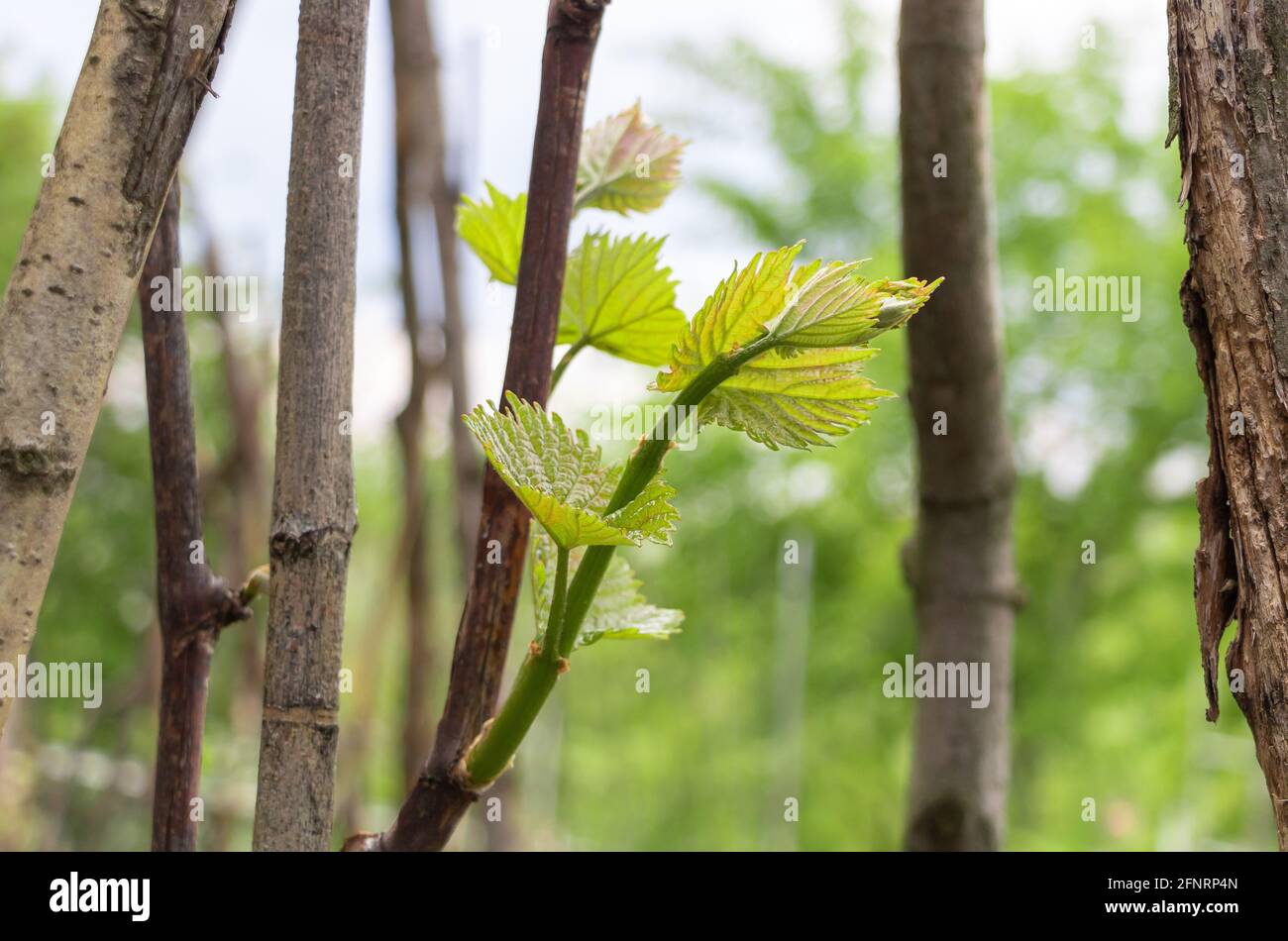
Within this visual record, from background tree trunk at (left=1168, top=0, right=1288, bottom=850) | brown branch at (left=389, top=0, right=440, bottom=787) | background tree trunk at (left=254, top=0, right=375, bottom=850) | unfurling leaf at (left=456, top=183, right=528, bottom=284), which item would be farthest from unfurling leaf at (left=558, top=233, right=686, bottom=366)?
brown branch at (left=389, top=0, right=440, bottom=787)

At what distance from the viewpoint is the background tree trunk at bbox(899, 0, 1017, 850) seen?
79cm

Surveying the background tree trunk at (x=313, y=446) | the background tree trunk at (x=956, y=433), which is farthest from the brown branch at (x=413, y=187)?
the background tree trunk at (x=313, y=446)

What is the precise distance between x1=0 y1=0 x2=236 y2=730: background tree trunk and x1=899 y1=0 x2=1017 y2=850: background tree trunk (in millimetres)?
528

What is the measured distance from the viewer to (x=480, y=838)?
3273 millimetres

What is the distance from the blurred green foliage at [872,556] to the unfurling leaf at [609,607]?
10.5 feet

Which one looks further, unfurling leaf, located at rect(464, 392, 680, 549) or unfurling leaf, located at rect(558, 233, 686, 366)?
unfurling leaf, located at rect(558, 233, 686, 366)

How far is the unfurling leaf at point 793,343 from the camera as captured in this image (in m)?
0.38

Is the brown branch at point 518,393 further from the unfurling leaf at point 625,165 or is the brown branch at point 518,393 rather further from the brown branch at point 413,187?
the brown branch at point 413,187

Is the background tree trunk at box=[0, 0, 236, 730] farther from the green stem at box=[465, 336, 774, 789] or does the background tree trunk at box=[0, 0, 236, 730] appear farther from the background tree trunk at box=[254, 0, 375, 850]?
the green stem at box=[465, 336, 774, 789]

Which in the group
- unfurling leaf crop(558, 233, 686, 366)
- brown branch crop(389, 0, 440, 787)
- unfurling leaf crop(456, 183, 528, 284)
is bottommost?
unfurling leaf crop(558, 233, 686, 366)

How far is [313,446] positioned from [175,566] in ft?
0.55

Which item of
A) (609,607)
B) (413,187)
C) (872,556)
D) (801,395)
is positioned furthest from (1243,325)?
(872,556)
